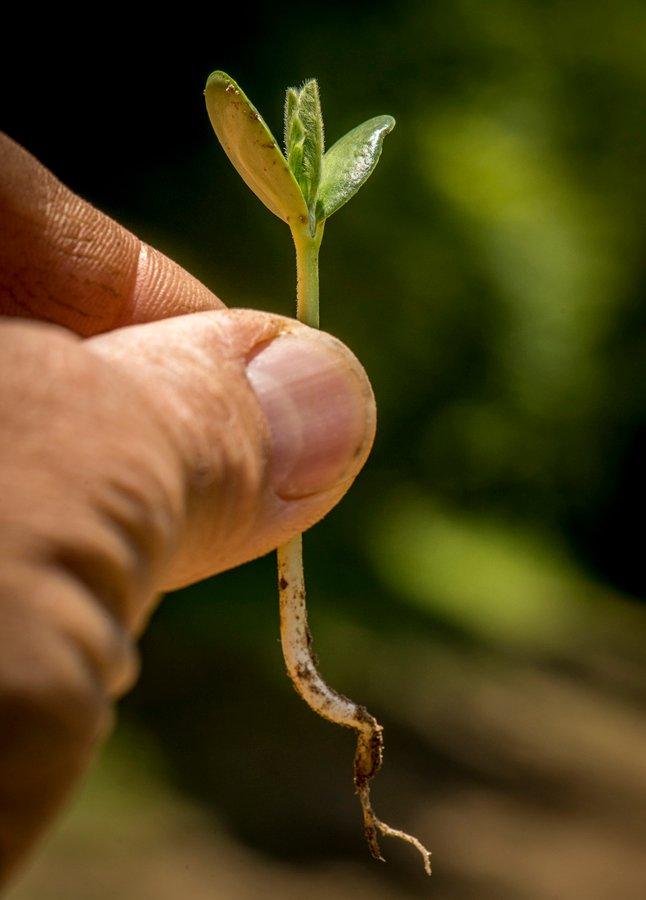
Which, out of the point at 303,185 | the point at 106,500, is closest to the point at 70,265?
the point at 303,185

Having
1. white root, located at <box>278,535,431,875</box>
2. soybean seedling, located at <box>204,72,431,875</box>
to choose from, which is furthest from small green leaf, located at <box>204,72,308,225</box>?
white root, located at <box>278,535,431,875</box>

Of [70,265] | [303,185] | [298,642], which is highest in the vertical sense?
[303,185]

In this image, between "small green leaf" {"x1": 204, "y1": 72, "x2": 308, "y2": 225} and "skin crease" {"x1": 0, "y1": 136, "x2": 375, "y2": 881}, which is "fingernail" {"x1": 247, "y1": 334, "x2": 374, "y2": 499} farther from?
"small green leaf" {"x1": 204, "y1": 72, "x2": 308, "y2": 225}

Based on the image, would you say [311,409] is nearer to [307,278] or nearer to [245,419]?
[245,419]

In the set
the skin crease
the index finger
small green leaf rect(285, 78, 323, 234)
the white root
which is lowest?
the white root

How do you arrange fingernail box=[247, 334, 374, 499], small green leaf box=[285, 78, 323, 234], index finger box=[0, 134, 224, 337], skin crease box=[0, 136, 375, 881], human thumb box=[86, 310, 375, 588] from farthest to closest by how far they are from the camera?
index finger box=[0, 134, 224, 337], small green leaf box=[285, 78, 323, 234], fingernail box=[247, 334, 374, 499], human thumb box=[86, 310, 375, 588], skin crease box=[0, 136, 375, 881]

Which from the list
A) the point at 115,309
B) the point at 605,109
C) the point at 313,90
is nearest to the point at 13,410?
the point at 313,90

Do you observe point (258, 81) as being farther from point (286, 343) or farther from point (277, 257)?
point (286, 343)
